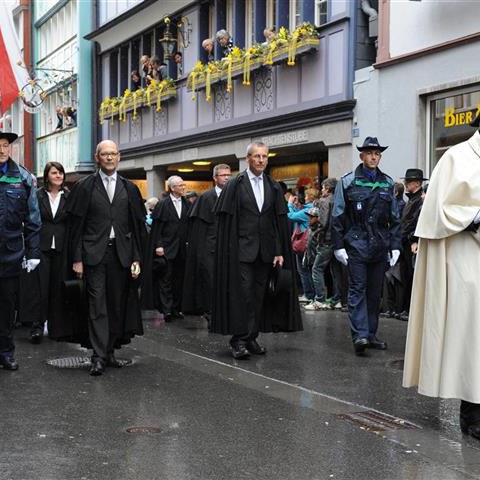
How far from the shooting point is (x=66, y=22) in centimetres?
3369

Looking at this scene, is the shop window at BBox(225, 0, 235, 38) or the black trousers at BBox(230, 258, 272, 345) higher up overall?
the shop window at BBox(225, 0, 235, 38)

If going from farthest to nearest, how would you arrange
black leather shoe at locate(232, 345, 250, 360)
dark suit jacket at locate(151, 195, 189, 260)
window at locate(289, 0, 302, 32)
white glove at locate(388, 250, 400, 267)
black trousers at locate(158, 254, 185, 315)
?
window at locate(289, 0, 302, 32)
dark suit jacket at locate(151, 195, 189, 260)
black trousers at locate(158, 254, 185, 315)
white glove at locate(388, 250, 400, 267)
black leather shoe at locate(232, 345, 250, 360)

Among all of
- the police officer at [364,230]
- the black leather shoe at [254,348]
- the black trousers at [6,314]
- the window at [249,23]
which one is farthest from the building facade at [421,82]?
the black trousers at [6,314]

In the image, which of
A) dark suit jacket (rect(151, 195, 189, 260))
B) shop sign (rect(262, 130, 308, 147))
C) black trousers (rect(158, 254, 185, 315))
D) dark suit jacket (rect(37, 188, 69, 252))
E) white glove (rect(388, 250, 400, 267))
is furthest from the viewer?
shop sign (rect(262, 130, 308, 147))

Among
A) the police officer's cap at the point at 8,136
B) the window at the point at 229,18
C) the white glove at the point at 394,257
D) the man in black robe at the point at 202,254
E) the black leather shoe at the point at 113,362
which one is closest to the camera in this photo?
the police officer's cap at the point at 8,136

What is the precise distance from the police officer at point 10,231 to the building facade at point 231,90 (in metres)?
9.09

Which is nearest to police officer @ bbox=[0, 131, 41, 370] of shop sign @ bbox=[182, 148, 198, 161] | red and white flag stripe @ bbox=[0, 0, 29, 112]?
red and white flag stripe @ bbox=[0, 0, 29, 112]

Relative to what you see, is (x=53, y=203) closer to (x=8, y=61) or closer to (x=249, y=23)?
(x=8, y=61)

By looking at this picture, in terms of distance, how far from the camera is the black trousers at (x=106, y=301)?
8047 millimetres

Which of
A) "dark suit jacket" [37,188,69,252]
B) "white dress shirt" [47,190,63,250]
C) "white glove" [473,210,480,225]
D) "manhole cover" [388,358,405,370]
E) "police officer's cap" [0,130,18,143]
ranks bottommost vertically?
"manhole cover" [388,358,405,370]

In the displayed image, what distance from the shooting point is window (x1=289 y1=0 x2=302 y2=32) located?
18.1 m

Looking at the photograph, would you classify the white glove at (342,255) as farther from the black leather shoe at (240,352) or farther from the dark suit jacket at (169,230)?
the dark suit jacket at (169,230)

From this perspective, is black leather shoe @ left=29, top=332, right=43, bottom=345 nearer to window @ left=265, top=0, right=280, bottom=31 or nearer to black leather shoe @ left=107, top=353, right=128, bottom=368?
black leather shoe @ left=107, top=353, right=128, bottom=368

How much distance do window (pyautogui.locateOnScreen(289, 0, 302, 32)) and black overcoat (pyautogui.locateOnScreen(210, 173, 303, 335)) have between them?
9.73 meters
